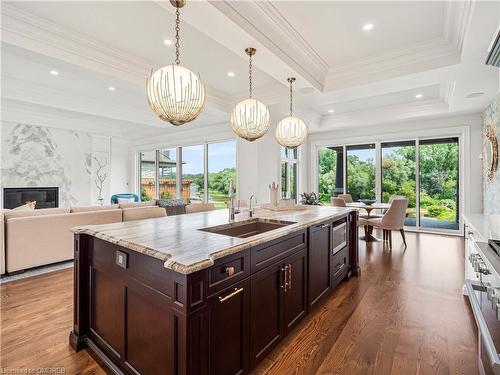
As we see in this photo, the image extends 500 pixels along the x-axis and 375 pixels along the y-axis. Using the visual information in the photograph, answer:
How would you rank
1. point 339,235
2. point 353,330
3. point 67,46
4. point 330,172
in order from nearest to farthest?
point 353,330, point 339,235, point 67,46, point 330,172

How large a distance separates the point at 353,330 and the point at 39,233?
12.9ft

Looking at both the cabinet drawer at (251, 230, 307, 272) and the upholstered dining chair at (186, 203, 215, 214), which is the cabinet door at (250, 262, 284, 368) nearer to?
the cabinet drawer at (251, 230, 307, 272)

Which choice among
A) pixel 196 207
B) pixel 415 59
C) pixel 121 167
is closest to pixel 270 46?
pixel 415 59

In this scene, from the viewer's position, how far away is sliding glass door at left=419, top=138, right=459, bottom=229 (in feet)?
19.9

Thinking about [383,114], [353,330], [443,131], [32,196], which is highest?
[383,114]

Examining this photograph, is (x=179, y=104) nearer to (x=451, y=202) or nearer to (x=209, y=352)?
(x=209, y=352)

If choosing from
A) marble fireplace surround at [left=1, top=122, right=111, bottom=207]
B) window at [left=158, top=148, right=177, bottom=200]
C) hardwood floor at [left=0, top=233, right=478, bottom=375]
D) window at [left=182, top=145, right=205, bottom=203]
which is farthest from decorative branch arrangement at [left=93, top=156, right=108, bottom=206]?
hardwood floor at [left=0, top=233, right=478, bottom=375]

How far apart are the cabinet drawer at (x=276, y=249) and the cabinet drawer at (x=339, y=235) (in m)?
0.77

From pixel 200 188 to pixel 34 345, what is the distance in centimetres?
610

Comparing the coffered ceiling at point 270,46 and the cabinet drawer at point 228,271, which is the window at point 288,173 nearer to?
the coffered ceiling at point 270,46

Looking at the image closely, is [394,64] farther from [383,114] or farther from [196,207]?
[196,207]

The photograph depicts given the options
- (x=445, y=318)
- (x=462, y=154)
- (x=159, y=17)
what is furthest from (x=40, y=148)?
(x=462, y=154)

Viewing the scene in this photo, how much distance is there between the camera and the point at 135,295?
151 cm

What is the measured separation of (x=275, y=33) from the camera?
310 centimetres
